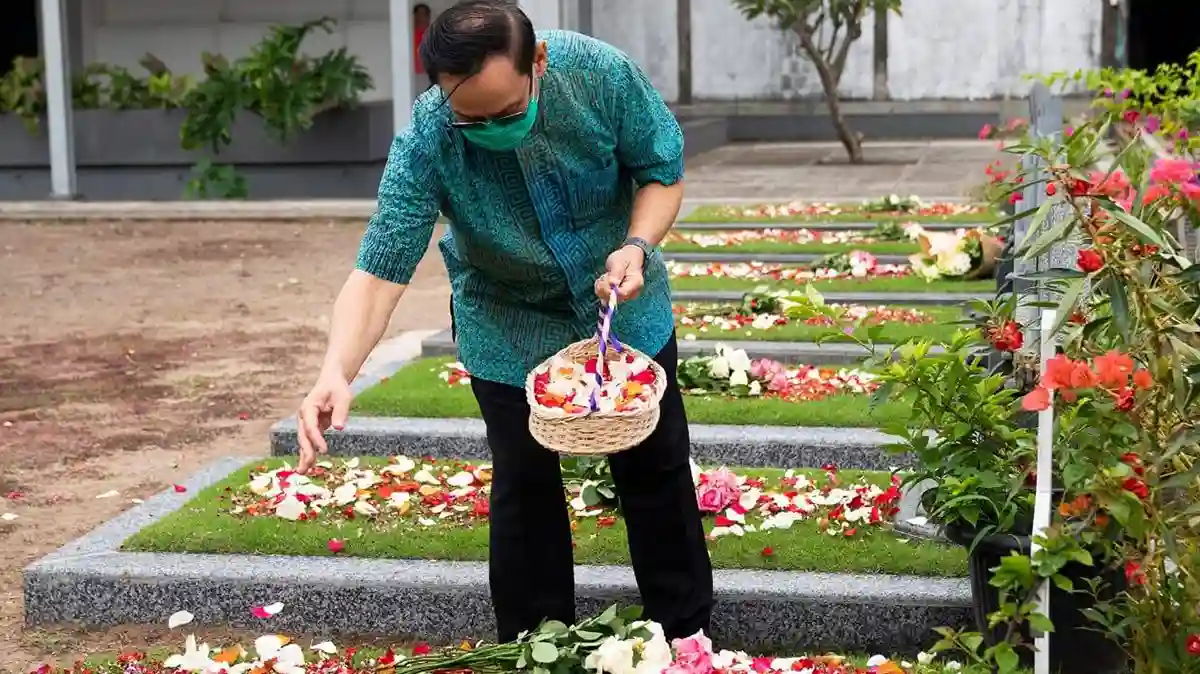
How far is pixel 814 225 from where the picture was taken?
10953 millimetres

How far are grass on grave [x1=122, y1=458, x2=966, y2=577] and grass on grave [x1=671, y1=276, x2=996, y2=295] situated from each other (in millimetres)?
3524

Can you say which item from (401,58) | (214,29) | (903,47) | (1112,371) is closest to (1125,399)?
(1112,371)

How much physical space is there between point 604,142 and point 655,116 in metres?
0.14

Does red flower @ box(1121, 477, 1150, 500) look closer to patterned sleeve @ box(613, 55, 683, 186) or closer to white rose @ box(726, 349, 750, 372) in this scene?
patterned sleeve @ box(613, 55, 683, 186)

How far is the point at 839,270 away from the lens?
8922 mm

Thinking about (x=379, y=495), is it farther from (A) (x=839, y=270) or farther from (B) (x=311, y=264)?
(B) (x=311, y=264)

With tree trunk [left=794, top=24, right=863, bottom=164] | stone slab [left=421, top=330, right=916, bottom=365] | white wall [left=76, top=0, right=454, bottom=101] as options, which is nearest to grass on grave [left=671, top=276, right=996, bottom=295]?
stone slab [left=421, top=330, right=916, bottom=365]

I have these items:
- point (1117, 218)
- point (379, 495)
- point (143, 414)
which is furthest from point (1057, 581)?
point (143, 414)

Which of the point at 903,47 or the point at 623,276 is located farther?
the point at 903,47

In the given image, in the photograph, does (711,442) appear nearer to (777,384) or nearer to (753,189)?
(777,384)

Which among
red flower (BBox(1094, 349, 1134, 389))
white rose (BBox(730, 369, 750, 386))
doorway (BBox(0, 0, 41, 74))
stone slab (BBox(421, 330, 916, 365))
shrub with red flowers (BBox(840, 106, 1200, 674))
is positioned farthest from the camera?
doorway (BBox(0, 0, 41, 74))

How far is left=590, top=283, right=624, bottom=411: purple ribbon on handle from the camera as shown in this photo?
3098 mm

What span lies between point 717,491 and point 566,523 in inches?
39.7

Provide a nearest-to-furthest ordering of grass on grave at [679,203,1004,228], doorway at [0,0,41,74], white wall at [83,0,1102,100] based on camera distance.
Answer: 1. grass on grave at [679,203,1004,228]
2. white wall at [83,0,1102,100]
3. doorway at [0,0,41,74]
